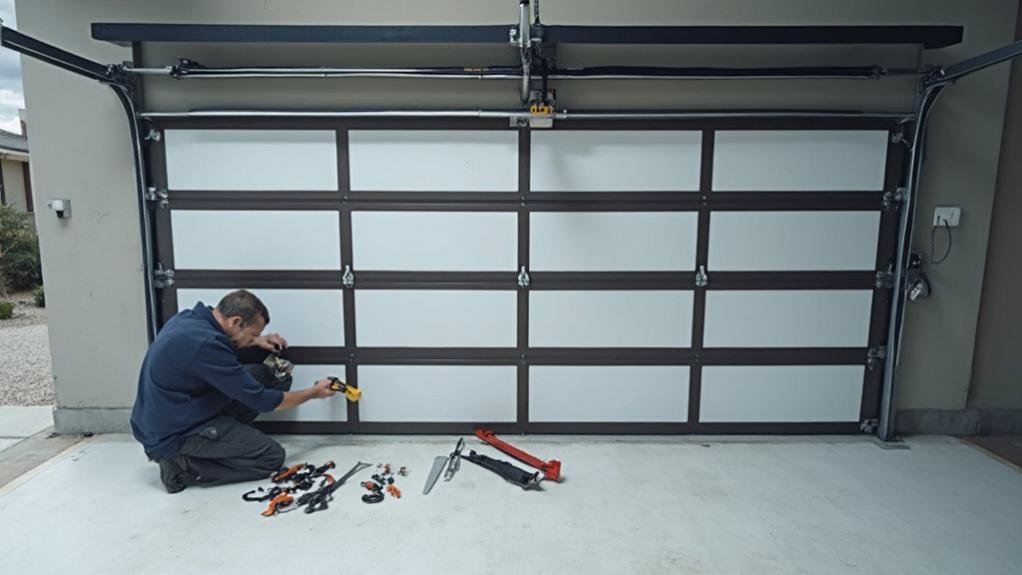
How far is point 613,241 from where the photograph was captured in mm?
3170

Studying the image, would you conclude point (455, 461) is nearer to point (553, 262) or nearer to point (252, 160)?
point (553, 262)

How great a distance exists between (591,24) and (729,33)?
29.3 inches

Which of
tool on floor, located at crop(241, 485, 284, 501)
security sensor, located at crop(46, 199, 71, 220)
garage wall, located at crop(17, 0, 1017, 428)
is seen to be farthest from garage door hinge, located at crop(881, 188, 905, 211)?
security sensor, located at crop(46, 199, 71, 220)

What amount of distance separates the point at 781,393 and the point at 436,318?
212cm

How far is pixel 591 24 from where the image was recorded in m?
3.04

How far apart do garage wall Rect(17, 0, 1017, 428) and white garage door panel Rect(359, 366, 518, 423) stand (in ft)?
5.03

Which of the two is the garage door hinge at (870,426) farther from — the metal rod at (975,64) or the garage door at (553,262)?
the metal rod at (975,64)

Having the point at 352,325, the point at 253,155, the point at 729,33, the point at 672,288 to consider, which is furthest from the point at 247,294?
the point at 729,33

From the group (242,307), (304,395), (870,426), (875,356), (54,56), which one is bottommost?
(870,426)

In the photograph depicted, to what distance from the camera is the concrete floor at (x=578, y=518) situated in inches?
85.2

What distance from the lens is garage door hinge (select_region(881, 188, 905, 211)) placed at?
123 inches

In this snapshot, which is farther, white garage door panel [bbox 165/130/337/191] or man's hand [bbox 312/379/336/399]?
white garage door panel [bbox 165/130/337/191]

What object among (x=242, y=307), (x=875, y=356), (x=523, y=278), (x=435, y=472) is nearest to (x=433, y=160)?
(x=523, y=278)

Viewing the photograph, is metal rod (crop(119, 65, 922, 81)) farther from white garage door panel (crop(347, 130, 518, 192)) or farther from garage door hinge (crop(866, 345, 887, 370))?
garage door hinge (crop(866, 345, 887, 370))
